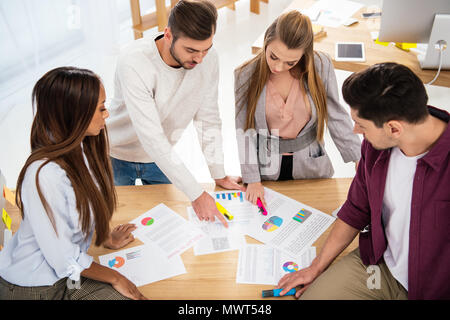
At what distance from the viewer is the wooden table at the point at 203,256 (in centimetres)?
136

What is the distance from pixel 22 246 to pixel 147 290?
0.42 m

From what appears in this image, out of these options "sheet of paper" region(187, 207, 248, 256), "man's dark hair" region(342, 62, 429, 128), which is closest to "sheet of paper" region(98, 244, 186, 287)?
"sheet of paper" region(187, 207, 248, 256)

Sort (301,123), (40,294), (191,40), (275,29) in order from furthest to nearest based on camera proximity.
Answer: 1. (301,123)
2. (275,29)
3. (191,40)
4. (40,294)

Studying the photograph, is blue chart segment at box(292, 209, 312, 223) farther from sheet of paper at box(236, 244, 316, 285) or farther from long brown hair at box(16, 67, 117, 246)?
long brown hair at box(16, 67, 117, 246)

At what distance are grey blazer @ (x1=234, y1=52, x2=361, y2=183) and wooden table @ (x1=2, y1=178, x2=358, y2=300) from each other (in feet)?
0.44

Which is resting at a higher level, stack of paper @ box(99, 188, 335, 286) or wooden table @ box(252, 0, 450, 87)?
wooden table @ box(252, 0, 450, 87)

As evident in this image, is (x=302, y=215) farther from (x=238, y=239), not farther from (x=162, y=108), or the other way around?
(x=162, y=108)

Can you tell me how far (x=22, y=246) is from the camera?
1.31 m

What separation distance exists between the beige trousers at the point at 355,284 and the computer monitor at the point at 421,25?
135 cm

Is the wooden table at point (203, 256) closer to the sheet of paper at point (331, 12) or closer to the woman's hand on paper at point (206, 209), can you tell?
the woman's hand on paper at point (206, 209)

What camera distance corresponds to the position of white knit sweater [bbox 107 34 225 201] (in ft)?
5.21

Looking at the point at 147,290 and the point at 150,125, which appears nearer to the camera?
the point at 147,290
